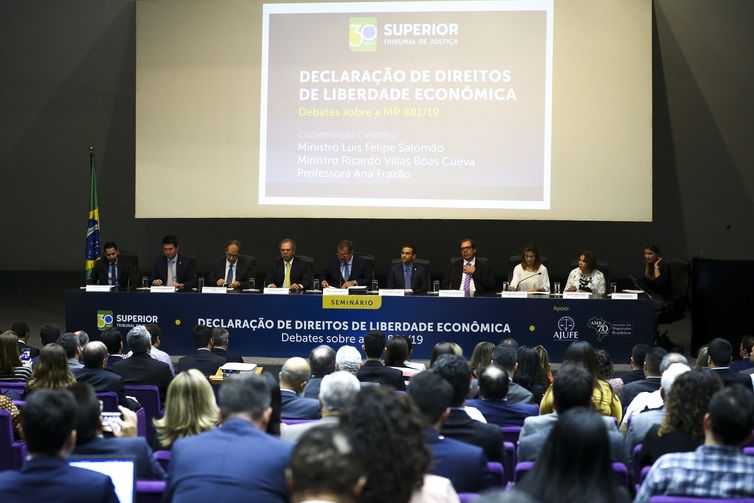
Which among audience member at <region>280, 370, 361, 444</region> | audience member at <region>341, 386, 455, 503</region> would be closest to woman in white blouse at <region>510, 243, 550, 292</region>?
audience member at <region>280, 370, 361, 444</region>

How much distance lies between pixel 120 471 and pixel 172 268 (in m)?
6.76

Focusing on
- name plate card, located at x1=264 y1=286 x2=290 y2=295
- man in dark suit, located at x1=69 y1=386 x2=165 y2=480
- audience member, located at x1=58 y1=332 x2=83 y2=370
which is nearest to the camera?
man in dark suit, located at x1=69 y1=386 x2=165 y2=480

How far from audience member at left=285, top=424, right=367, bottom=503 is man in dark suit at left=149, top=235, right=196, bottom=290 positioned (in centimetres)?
747

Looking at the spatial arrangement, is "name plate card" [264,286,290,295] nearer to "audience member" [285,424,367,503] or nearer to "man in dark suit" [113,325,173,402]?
"man in dark suit" [113,325,173,402]

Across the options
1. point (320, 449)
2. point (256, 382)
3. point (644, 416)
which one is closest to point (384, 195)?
point (644, 416)

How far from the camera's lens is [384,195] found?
33.9 ft

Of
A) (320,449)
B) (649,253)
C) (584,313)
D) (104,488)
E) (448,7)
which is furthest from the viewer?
(448,7)

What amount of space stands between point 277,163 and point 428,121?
5.69 ft

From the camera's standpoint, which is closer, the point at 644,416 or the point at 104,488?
the point at 104,488

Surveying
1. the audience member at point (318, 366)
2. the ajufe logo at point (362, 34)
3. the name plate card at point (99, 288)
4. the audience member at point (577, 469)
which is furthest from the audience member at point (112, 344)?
the ajufe logo at point (362, 34)

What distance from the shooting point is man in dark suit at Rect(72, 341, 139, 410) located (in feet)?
15.9

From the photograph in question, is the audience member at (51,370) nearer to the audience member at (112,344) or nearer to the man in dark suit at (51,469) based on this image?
the audience member at (112,344)

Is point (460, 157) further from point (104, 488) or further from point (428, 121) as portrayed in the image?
point (104, 488)

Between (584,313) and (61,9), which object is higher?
(61,9)
